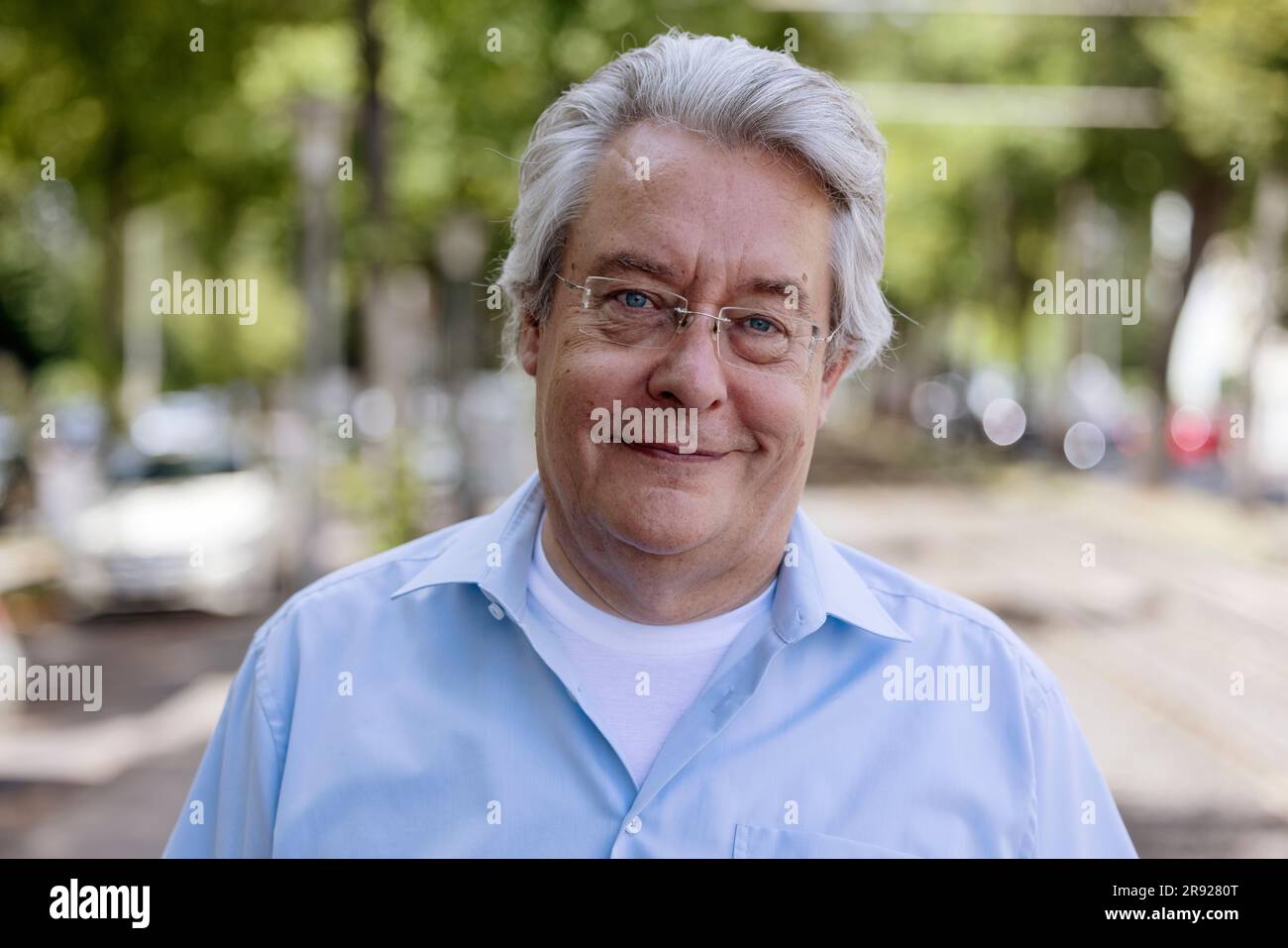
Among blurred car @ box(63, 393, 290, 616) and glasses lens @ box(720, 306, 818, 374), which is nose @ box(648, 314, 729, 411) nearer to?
glasses lens @ box(720, 306, 818, 374)

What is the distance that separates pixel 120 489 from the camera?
1243cm

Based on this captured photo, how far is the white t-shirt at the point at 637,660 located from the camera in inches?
74.2

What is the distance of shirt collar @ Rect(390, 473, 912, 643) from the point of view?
195 centimetres

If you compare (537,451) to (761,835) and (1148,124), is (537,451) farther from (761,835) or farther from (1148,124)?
(1148,124)

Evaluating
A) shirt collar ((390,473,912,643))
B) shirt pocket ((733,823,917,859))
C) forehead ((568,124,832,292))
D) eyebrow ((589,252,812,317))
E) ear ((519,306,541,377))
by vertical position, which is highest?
forehead ((568,124,832,292))

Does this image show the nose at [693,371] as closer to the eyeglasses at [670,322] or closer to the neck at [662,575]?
the eyeglasses at [670,322]

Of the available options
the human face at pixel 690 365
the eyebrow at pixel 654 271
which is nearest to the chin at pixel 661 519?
the human face at pixel 690 365

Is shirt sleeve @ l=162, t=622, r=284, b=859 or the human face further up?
the human face

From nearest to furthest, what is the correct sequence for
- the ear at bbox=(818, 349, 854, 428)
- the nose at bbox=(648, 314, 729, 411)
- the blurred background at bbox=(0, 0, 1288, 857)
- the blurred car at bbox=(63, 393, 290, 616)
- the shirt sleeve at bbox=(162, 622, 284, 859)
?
the nose at bbox=(648, 314, 729, 411) < the shirt sleeve at bbox=(162, 622, 284, 859) < the ear at bbox=(818, 349, 854, 428) < the blurred background at bbox=(0, 0, 1288, 857) < the blurred car at bbox=(63, 393, 290, 616)

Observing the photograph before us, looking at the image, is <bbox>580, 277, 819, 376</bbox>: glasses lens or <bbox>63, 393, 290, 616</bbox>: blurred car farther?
<bbox>63, 393, 290, 616</bbox>: blurred car

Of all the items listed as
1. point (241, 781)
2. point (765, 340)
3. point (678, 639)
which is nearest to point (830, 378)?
point (765, 340)

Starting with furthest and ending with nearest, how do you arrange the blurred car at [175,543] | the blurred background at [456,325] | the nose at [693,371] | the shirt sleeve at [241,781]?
the blurred car at [175,543] < the blurred background at [456,325] < the shirt sleeve at [241,781] < the nose at [693,371]

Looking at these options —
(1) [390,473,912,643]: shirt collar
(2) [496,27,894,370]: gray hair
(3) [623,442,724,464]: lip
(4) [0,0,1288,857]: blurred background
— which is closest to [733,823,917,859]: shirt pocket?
(1) [390,473,912,643]: shirt collar

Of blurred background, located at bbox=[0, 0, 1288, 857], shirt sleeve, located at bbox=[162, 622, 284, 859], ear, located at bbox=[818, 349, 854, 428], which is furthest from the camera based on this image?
blurred background, located at bbox=[0, 0, 1288, 857]
